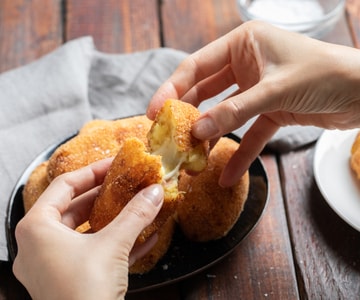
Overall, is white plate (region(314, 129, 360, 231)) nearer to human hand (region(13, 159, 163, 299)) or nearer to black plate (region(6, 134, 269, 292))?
black plate (region(6, 134, 269, 292))

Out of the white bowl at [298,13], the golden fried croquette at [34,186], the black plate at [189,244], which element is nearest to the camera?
the black plate at [189,244]

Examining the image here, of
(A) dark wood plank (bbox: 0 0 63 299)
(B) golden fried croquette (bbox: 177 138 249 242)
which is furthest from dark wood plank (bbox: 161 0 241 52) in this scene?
(B) golden fried croquette (bbox: 177 138 249 242)

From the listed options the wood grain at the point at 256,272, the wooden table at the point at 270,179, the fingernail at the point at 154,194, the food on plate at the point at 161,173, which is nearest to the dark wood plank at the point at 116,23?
the wooden table at the point at 270,179

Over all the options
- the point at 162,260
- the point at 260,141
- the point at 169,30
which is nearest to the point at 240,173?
the point at 260,141

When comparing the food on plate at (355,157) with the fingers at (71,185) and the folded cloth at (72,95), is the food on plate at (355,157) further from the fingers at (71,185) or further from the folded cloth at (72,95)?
the fingers at (71,185)

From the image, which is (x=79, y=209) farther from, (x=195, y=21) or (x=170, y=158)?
(x=195, y=21)

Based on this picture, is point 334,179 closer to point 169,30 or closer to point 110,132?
point 110,132
